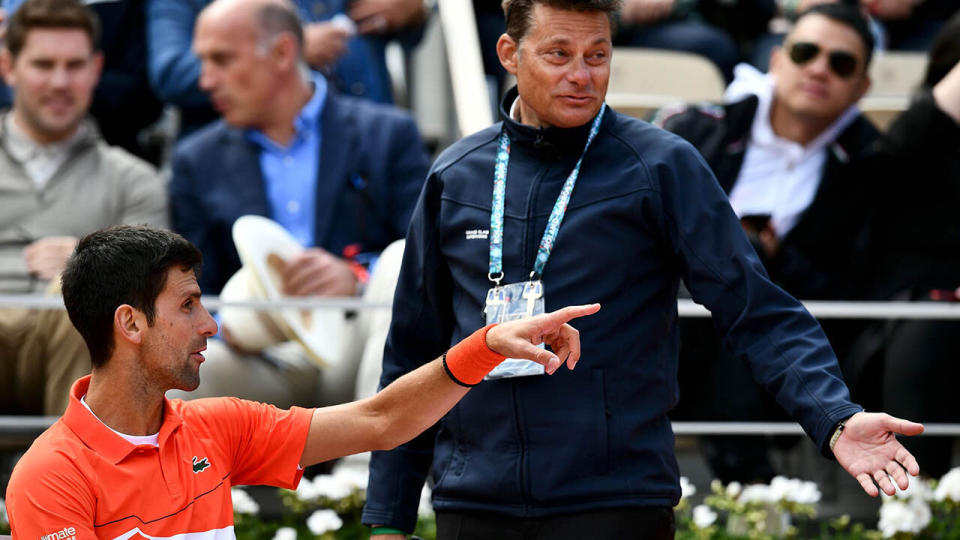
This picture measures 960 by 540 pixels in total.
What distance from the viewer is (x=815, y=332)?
9.41ft

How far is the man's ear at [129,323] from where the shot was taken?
2.78m

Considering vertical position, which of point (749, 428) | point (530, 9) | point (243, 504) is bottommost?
point (243, 504)

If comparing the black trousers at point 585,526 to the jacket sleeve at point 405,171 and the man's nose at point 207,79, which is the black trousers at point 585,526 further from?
the man's nose at point 207,79

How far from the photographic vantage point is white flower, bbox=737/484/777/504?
4957mm

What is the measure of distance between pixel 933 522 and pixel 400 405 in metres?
2.72

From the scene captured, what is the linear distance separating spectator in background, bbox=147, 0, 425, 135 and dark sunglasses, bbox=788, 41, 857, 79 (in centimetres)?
215

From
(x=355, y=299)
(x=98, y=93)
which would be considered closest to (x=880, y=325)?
(x=355, y=299)

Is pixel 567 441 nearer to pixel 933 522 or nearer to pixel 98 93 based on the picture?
pixel 933 522

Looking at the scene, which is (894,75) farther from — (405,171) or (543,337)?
→ (543,337)

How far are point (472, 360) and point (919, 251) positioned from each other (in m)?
2.81

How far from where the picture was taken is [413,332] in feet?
10.8

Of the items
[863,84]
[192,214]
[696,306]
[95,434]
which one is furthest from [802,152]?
[95,434]

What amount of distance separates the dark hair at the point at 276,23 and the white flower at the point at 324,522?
6.54ft

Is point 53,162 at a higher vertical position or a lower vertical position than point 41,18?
lower
